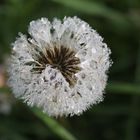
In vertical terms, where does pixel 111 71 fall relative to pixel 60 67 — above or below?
above

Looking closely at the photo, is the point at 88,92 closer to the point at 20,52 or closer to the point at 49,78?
the point at 49,78

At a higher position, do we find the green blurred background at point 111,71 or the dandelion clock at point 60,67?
the green blurred background at point 111,71

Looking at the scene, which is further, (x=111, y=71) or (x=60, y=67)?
(x=111, y=71)

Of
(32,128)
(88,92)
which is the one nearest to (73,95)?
(88,92)

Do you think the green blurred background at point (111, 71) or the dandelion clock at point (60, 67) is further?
the green blurred background at point (111, 71)
